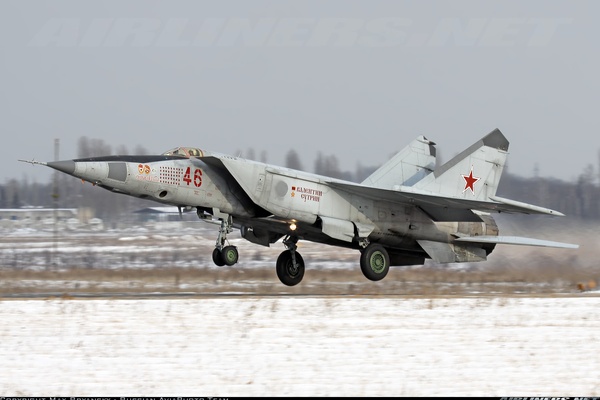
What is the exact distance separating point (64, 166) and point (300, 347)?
19.8 ft

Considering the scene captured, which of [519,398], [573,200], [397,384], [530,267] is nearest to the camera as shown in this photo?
[519,398]

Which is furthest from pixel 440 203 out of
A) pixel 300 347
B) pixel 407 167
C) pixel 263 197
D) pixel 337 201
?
pixel 300 347

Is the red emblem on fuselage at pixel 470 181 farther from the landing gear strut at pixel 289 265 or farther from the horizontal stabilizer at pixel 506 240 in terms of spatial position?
the landing gear strut at pixel 289 265

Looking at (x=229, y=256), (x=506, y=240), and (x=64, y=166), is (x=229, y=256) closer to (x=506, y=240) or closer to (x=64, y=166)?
(x=64, y=166)

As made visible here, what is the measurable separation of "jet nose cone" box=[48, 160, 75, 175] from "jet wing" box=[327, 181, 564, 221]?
5.07m

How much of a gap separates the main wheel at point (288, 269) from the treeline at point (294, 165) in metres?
8.14

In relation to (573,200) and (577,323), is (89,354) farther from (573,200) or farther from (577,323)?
(573,200)

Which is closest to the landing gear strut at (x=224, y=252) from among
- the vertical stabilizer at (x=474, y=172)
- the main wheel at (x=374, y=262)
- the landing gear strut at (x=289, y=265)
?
the landing gear strut at (x=289, y=265)

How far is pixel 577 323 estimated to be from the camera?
39.0 ft

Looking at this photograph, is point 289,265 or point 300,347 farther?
point 289,265

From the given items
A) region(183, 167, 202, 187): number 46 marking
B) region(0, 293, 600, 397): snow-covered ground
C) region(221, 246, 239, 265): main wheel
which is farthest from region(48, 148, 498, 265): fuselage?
region(0, 293, 600, 397): snow-covered ground

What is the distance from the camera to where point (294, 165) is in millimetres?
36375

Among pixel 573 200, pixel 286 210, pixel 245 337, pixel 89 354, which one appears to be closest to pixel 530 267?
pixel 573 200

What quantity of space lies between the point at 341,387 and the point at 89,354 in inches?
126
